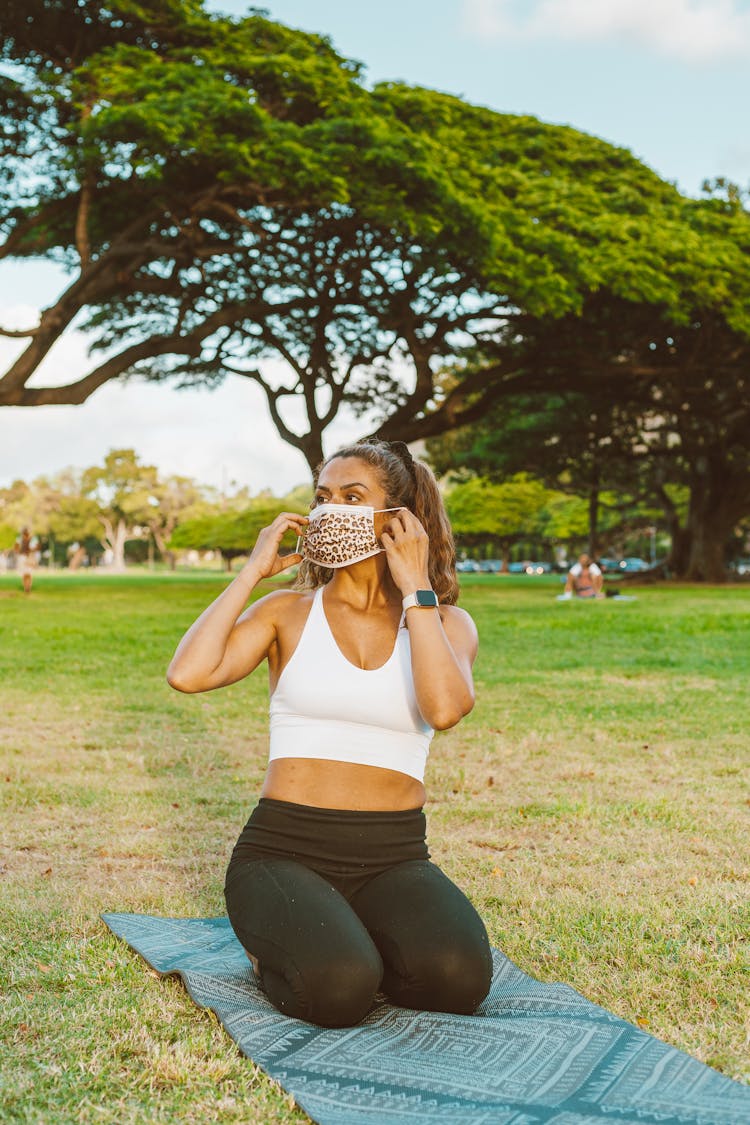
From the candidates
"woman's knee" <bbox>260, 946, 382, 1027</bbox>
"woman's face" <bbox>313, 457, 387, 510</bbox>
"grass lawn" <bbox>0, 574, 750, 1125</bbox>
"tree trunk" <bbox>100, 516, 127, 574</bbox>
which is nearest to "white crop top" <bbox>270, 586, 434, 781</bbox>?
"woman's face" <bbox>313, 457, 387, 510</bbox>

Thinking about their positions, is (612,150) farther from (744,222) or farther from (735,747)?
(735,747)

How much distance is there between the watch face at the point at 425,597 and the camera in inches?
136

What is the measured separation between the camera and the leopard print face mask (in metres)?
3.63

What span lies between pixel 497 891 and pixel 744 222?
25.1 meters

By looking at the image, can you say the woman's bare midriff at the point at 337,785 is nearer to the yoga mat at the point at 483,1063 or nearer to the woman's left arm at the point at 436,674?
the woman's left arm at the point at 436,674

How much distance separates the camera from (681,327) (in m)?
26.9

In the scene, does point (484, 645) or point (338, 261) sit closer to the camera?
point (484, 645)

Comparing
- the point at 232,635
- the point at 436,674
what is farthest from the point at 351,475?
the point at 436,674

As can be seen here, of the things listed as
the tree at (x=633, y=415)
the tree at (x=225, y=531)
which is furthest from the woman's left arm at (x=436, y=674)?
the tree at (x=225, y=531)

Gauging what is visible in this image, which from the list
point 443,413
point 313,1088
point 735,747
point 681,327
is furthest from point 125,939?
point 681,327

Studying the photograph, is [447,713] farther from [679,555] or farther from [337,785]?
[679,555]

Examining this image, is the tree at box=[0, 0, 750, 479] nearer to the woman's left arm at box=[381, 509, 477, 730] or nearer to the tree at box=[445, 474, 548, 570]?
the woman's left arm at box=[381, 509, 477, 730]

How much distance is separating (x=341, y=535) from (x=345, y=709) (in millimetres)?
575

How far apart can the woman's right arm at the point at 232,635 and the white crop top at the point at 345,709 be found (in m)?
0.18
